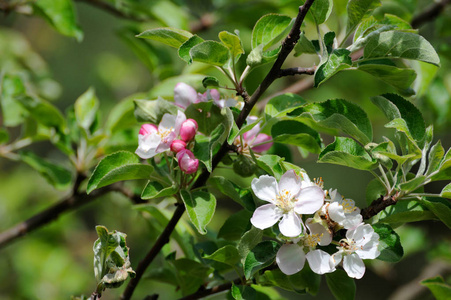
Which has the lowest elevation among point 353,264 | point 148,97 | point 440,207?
point 148,97

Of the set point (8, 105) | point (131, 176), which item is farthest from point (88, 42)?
point (131, 176)

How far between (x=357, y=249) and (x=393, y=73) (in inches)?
14.7

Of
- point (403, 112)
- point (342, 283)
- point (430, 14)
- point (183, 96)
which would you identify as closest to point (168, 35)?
point (183, 96)

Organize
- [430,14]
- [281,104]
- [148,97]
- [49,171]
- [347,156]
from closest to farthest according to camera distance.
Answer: [347,156]
[281,104]
[148,97]
[49,171]
[430,14]

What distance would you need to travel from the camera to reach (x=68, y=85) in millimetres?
6070

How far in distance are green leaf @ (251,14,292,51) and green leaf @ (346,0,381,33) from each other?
0.13 meters

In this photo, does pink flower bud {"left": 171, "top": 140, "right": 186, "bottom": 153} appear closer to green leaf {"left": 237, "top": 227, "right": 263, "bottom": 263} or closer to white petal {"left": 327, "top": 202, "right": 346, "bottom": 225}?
green leaf {"left": 237, "top": 227, "right": 263, "bottom": 263}

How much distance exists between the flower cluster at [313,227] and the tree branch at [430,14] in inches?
53.9

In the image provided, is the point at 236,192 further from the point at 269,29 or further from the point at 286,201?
the point at 269,29

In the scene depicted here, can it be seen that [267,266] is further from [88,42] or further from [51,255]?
[88,42]

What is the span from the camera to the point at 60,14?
1.94m

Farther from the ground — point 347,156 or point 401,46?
point 401,46

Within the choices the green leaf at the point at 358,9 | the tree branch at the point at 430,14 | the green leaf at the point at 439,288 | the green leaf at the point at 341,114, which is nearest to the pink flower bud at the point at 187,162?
the green leaf at the point at 341,114

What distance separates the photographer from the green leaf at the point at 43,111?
69.4 inches
